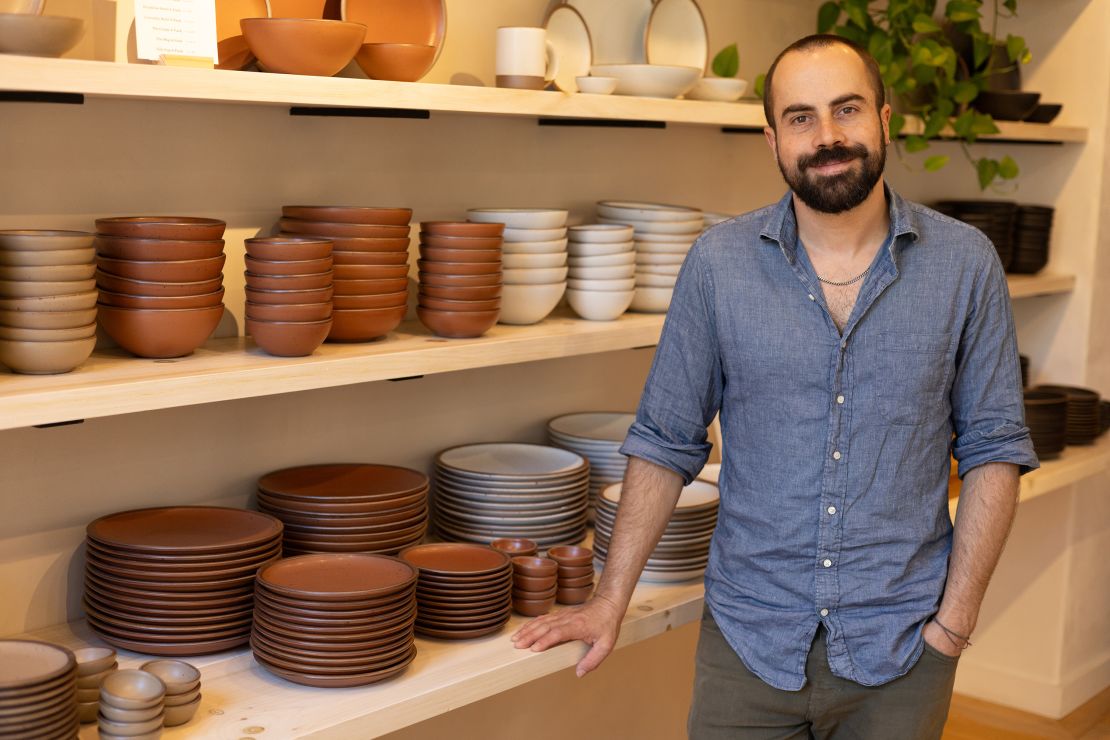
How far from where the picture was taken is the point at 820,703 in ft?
6.24

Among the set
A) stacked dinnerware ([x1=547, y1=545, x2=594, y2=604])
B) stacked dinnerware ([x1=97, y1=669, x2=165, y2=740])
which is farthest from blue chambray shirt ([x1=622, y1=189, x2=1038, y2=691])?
stacked dinnerware ([x1=97, y1=669, x2=165, y2=740])

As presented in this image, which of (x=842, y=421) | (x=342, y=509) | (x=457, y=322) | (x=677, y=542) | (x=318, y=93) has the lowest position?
(x=677, y=542)

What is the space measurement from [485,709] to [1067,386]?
197cm

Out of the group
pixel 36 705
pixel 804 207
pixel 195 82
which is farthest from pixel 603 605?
pixel 195 82

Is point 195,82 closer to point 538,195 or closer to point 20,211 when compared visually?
point 20,211

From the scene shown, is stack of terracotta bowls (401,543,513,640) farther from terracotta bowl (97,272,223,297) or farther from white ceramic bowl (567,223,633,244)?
white ceramic bowl (567,223,633,244)

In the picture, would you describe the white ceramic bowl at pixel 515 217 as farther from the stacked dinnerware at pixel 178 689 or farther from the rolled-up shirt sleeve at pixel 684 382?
the stacked dinnerware at pixel 178 689

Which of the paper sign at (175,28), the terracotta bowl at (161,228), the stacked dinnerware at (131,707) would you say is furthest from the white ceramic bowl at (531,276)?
the stacked dinnerware at (131,707)

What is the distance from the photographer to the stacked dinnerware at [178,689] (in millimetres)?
1599

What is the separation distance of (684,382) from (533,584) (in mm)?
415

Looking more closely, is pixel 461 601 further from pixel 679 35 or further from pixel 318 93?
pixel 679 35

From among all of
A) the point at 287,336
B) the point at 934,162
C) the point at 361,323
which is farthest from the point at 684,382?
the point at 934,162

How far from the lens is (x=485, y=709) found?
2.59 meters

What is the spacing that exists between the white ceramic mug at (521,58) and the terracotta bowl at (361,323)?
44cm
